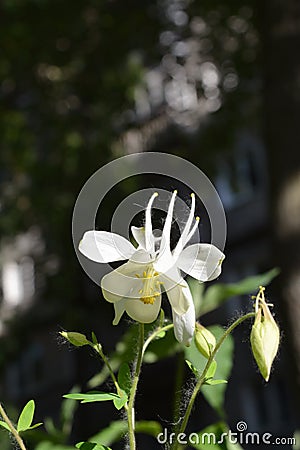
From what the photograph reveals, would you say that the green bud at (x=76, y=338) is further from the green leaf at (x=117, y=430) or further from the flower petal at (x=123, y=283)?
the green leaf at (x=117, y=430)

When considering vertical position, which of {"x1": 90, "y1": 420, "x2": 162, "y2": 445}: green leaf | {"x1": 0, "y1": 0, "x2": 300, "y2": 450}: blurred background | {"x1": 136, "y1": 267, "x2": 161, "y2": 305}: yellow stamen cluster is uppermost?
{"x1": 136, "y1": 267, "x2": 161, "y2": 305}: yellow stamen cluster

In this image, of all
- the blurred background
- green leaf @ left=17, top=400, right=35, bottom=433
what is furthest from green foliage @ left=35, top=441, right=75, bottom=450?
the blurred background

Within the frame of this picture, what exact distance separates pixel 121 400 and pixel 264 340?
8 centimetres

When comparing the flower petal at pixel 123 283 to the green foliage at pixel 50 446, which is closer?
the flower petal at pixel 123 283

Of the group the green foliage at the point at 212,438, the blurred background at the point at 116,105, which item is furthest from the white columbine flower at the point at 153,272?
the blurred background at the point at 116,105

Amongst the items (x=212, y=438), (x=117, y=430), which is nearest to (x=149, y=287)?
(x=212, y=438)

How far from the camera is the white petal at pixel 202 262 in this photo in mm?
410

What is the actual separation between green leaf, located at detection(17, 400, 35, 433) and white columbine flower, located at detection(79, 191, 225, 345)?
8cm

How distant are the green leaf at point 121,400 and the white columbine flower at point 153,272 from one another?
4 cm

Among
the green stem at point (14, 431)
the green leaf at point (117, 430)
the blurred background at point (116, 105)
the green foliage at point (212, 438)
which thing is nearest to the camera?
the green stem at point (14, 431)

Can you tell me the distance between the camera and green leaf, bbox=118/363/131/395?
0.45 meters

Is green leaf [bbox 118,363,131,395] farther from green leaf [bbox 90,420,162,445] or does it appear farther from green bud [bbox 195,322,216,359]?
green leaf [bbox 90,420,162,445]

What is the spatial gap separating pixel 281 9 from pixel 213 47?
5.48 ft

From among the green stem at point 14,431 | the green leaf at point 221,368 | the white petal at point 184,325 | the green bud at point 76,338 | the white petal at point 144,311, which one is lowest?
the green leaf at point 221,368
